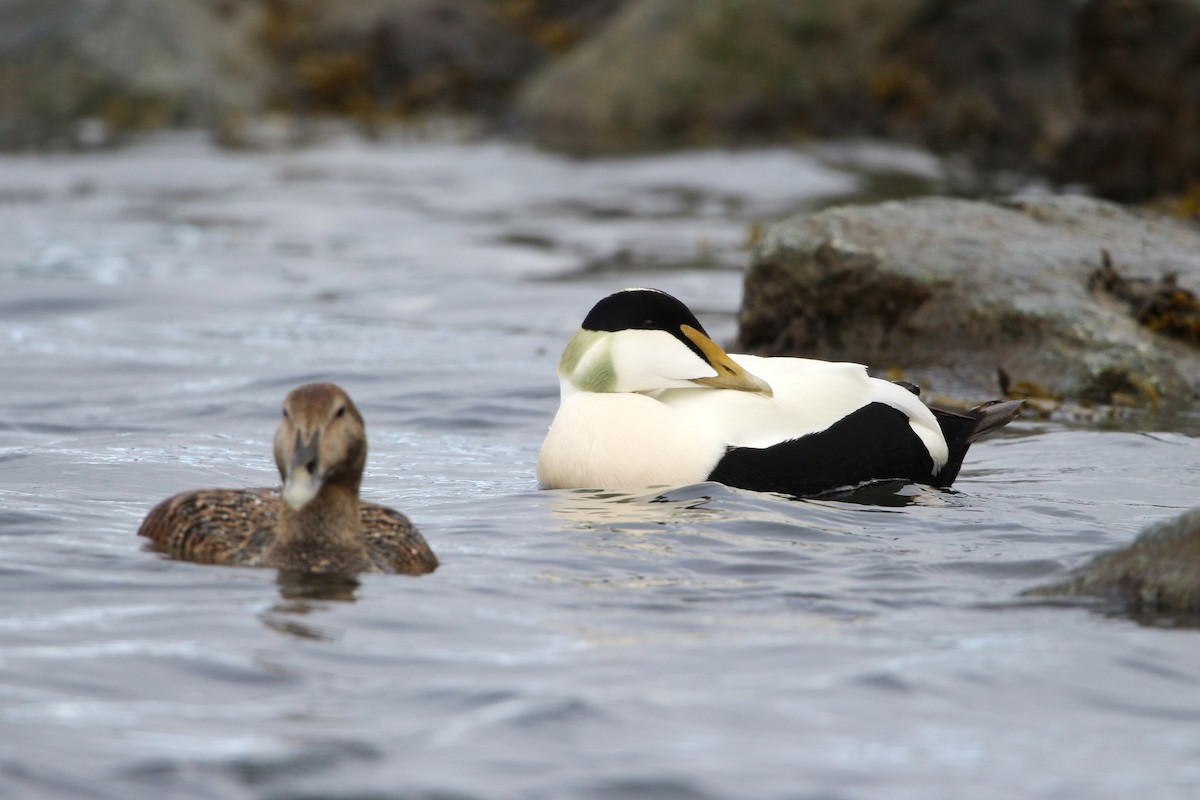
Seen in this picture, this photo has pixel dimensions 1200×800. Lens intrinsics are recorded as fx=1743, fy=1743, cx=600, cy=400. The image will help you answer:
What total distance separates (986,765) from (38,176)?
16.9m

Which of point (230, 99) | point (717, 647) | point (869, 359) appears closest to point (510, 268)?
point (869, 359)

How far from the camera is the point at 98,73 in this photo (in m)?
22.5

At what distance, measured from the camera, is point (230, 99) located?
2388 cm

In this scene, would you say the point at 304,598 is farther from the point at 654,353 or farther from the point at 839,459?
the point at 839,459

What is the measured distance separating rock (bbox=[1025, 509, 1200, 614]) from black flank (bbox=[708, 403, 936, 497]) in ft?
4.64

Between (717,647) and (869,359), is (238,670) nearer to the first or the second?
(717,647)

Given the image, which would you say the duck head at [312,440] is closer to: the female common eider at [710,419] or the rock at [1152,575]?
the female common eider at [710,419]

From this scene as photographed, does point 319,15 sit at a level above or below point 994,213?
above

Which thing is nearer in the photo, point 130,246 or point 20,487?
point 20,487

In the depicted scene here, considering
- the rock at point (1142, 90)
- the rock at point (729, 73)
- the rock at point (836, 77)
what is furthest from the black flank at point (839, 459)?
the rock at point (729, 73)

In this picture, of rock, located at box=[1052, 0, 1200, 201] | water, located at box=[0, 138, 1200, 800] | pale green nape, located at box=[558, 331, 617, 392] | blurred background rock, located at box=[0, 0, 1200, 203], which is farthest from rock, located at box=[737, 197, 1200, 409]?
blurred background rock, located at box=[0, 0, 1200, 203]

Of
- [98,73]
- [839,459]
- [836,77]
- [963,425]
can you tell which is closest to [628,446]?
[839,459]

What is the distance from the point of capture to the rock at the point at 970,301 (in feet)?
27.9

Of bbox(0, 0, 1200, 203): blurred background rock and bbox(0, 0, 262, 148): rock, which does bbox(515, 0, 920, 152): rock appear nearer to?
bbox(0, 0, 1200, 203): blurred background rock
